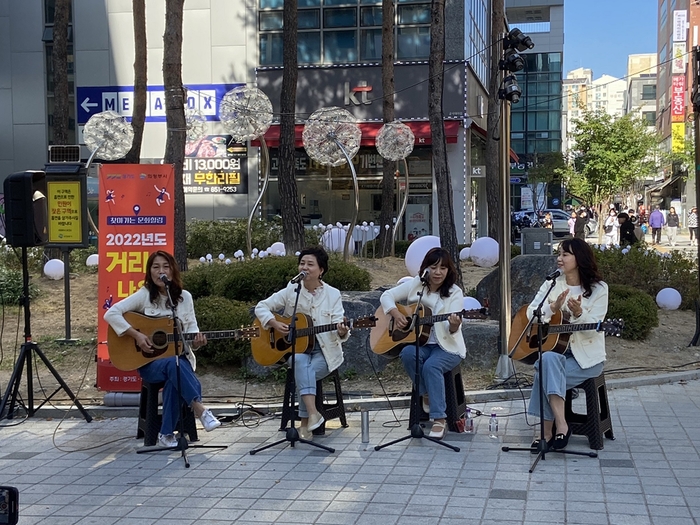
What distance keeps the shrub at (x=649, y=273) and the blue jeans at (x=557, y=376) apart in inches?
275

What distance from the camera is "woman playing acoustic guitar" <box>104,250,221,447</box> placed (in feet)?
23.5

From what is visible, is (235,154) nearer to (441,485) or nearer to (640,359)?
(640,359)

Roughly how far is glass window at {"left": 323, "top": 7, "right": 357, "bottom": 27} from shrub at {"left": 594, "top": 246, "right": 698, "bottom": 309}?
610 inches

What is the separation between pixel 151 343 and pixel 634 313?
6.48 metres

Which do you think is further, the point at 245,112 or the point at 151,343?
the point at 245,112

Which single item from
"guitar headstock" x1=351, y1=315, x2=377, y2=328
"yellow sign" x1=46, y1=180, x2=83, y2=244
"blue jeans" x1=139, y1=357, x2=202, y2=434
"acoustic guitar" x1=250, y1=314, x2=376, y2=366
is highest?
"yellow sign" x1=46, y1=180, x2=83, y2=244

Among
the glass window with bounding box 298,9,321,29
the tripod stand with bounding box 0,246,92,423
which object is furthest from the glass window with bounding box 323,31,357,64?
the tripod stand with bounding box 0,246,92,423

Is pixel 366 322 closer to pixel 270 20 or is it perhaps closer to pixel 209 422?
pixel 209 422

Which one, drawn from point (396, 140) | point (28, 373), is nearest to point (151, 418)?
point (28, 373)

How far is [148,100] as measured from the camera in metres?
28.0

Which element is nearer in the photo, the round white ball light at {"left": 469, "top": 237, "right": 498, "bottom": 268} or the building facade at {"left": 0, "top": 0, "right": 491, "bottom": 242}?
the round white ball light at {"left": 469, "top": 237, "right": 498, "bottom": 268}

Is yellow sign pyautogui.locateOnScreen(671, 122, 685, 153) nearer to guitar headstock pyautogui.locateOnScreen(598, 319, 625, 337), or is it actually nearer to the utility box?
the utility box

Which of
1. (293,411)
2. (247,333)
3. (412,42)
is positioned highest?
(412,42)

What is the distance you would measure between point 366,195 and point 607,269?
50.8 ft
